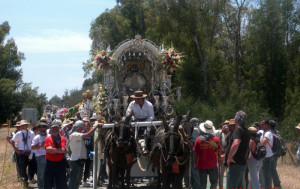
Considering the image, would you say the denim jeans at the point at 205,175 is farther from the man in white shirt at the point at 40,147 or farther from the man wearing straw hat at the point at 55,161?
the man in white shirt at the point at 40,147

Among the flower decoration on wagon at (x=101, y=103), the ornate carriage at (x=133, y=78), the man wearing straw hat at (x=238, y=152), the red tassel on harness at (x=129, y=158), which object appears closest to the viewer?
the man wearing straw hat at (x=238, y=152)

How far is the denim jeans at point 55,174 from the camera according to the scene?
8.63 meters

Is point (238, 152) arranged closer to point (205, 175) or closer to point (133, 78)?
point (205, 175)

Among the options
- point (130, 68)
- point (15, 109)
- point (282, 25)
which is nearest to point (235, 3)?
point (282, 25)

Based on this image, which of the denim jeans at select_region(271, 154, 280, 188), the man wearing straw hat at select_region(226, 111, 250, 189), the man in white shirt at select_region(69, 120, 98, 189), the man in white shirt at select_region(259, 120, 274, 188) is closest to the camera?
the man wearing straw hat at select_region(226, 111, 250, 189)

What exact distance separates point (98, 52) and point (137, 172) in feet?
17.4

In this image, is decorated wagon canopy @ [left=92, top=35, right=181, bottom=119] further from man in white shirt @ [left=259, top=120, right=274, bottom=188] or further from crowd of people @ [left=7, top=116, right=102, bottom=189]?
man in white shirt @ [left=259, top=120, right=274, bottom=188]

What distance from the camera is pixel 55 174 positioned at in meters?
8.70

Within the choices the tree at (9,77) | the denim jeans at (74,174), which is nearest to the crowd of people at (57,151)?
the denim jeans at (74,174)

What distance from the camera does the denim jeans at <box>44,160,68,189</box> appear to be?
8.63 meters

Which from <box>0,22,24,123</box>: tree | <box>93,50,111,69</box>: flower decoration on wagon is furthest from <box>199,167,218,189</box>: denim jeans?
<box>0,22,24,123</box>: tree

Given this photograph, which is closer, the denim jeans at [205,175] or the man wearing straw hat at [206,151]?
the man wearing straw hat at [206,151]

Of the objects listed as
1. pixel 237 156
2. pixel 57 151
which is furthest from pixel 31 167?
pixel 237 156

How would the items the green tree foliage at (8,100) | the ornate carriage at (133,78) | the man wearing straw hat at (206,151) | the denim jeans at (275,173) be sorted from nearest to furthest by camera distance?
the man wearing straw hat at (206,151) → the denim jeans at (275,173) → the ornate carriage at (133,78) → the green tree foliage at (8,100)
